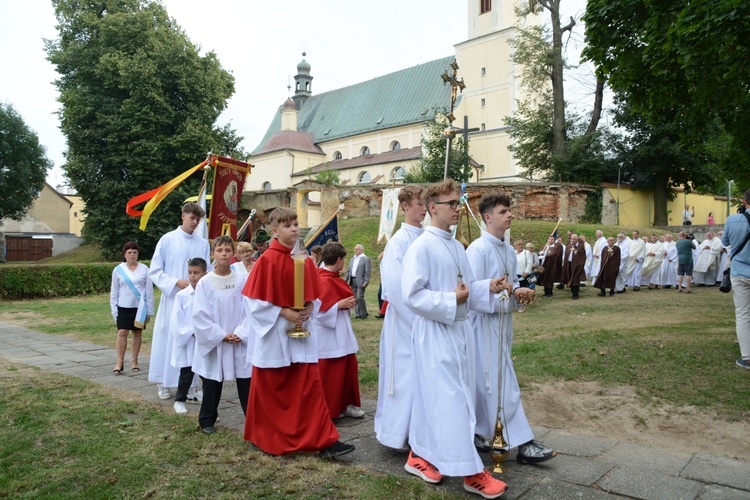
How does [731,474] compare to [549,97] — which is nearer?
[731,474]

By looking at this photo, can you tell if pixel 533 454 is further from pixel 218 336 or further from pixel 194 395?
pixel 194 395

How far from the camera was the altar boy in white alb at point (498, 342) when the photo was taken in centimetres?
412

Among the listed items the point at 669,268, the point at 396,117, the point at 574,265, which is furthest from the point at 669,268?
the point at 396,117

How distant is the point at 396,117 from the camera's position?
55500 mm

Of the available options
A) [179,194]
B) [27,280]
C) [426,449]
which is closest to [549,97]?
[179,194]

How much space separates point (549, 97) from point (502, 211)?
3110 cm

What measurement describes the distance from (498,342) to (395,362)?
0.79 m

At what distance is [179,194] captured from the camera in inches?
1176

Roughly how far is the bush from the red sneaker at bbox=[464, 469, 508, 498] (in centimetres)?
2011

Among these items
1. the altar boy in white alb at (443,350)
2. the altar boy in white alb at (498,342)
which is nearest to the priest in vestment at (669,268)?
the altar boy in white alb at (498,342)

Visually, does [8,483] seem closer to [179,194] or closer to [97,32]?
[179,194]

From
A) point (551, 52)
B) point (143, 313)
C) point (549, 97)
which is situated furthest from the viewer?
point (549, 97)

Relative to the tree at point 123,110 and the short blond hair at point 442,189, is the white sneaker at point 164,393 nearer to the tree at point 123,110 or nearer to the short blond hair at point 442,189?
the short blond hair at point 442,189

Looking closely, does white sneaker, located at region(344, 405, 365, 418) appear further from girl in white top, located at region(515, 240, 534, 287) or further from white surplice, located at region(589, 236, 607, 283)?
white surplice, located at region(589, 236, 607, 283)
